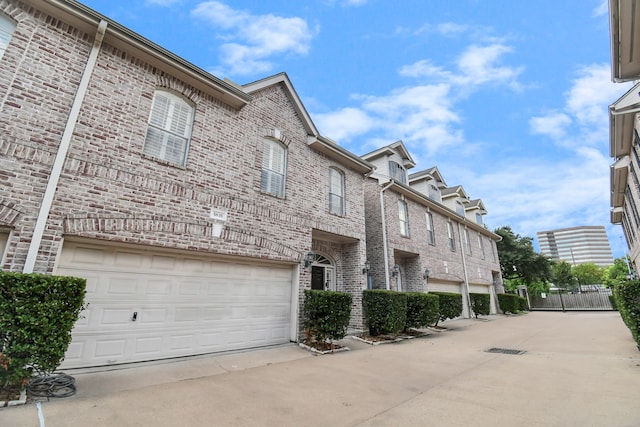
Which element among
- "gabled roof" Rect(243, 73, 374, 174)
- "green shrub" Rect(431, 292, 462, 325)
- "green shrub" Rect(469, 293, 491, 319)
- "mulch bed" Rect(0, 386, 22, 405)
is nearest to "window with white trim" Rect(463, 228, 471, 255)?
"green shrub" Rect(469, 293, 491, 319)

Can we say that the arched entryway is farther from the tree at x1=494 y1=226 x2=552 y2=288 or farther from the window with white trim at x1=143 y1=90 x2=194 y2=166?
the tree at x1=494 y1=226 x2=552 y2=288

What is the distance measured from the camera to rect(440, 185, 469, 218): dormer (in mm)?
19375

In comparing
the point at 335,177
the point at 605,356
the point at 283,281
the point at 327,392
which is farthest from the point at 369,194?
the point at 327,392

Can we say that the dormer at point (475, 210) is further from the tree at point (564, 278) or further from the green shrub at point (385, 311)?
the tree at point (564, 278)

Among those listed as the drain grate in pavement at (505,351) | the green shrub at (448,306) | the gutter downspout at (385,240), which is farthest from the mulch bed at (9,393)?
the green shrub at (448,306)

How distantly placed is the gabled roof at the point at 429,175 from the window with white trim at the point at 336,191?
8283mm

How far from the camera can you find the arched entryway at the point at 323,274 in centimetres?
1023

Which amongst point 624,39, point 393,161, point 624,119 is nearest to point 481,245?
point 393,161

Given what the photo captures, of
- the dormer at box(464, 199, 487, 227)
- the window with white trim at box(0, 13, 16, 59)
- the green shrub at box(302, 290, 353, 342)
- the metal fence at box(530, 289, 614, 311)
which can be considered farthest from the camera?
the metal fence at box(530, 289, 614, 311)

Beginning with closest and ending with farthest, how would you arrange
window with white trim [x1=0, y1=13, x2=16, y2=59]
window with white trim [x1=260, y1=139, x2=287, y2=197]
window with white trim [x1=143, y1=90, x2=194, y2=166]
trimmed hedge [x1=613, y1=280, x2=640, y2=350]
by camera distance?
window with white trim [x1=0, y1=13, x2=16, y2=59] → trimmed hedge [x1=613, y1=280, x2=640, y2=350] → window with white trim [x1=143, y1=90, x2=194, y2=166] → window with white trim [x1=260, y1=139, x2=287, y2=197]

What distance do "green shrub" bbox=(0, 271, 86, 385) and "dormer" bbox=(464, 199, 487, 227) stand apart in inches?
902

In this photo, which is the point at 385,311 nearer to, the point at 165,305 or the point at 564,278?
the point at 165,305

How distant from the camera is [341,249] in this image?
429 inches

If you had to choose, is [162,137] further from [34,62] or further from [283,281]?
[283,281]
